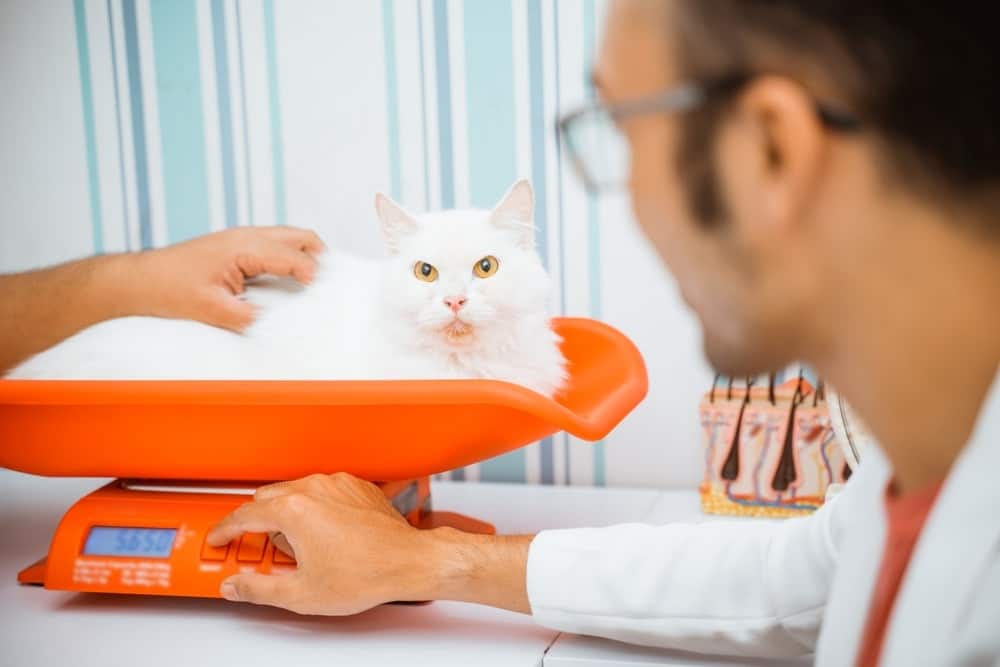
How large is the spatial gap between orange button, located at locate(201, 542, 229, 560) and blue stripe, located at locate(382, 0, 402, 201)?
2.60 feet

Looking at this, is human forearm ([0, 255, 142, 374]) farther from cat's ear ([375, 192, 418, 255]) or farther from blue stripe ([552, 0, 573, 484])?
blue stripe ([552, 0, 573, 484])

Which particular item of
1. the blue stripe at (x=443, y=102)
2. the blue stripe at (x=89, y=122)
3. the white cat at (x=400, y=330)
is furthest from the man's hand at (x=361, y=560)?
the blue stripe at (x=89, y=122)

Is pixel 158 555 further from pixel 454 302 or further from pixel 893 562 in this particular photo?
pixel 893 562

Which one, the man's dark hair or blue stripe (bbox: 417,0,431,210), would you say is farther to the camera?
blue stripe (bbox: 417,0,431,210)

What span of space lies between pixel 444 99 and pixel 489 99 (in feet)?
0.26

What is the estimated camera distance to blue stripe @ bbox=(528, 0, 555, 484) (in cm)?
152

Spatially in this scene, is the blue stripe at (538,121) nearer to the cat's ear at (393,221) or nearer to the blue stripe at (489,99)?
the blue stripe at (489,99)

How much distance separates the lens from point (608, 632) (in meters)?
0.87

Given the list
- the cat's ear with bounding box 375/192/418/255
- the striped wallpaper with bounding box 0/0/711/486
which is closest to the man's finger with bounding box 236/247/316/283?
the cat's ear with bounding box 375/192/418/255

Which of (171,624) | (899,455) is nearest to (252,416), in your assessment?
(171,624)

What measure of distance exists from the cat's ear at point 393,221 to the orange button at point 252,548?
44 centimetres

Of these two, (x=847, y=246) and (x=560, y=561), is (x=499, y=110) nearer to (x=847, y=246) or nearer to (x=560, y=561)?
(x=560, y=561)

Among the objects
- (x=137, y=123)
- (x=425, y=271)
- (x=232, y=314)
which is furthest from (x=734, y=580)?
(x=137, y=123)

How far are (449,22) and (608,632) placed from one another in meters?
1.07
